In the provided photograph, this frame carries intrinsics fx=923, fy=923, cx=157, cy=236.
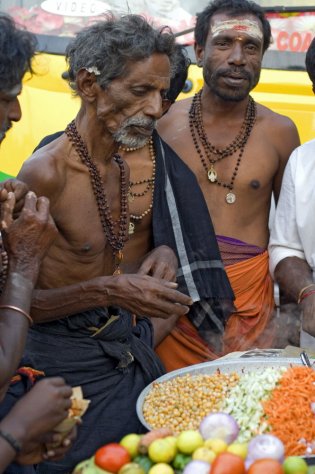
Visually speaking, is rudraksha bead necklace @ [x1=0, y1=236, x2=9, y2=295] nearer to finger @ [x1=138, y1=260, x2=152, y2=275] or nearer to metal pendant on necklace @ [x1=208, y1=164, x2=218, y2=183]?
finger @ [x1=138, y1=260, x2=152, y2=275]

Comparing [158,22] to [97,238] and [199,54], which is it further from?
[97,238]

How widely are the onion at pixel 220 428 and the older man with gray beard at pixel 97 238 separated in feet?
1.83

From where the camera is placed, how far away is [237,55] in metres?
4.38

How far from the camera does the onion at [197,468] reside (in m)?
2.41

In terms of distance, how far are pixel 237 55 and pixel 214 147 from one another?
45 centimetres

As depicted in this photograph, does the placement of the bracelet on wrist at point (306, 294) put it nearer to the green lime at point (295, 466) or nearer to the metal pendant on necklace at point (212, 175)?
the metal pendant on necklace at point (212, 175)

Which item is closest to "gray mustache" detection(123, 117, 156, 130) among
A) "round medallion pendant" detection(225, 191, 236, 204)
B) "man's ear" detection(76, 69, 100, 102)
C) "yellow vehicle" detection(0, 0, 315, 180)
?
"man's ear" detection(76, 69, 100, 102)

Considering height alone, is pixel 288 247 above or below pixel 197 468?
below

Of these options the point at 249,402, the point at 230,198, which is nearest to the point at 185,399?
the point at 249,402

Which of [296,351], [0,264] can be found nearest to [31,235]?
[0,264]

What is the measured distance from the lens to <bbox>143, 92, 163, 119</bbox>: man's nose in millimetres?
3262

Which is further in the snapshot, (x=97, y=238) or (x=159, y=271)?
(x=159, y=271)

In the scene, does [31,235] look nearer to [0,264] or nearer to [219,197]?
[0,264]

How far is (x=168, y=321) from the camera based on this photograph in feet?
13.1
